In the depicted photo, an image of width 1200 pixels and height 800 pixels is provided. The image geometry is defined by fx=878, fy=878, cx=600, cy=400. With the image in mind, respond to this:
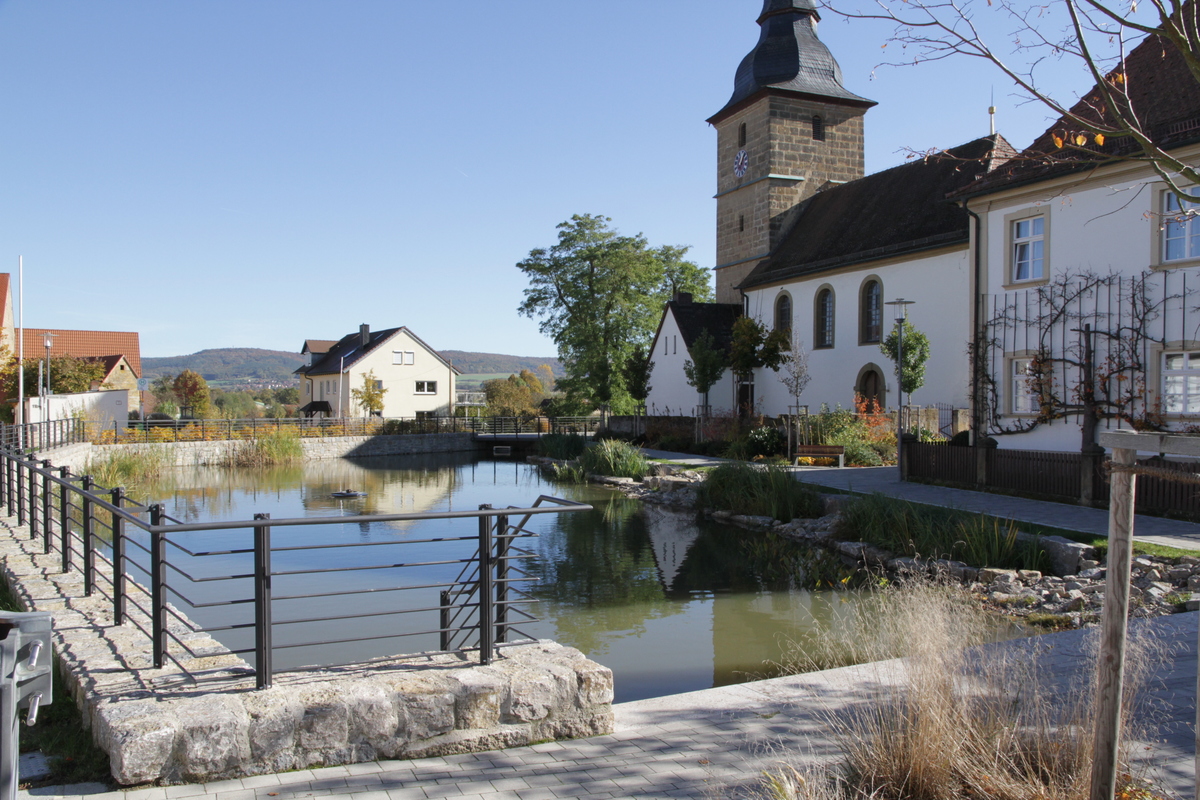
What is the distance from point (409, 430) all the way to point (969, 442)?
1072 inches

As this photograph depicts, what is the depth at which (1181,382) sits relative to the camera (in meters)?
14.9

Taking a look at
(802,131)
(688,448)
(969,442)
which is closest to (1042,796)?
(969,442)

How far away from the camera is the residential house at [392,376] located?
5538 cm

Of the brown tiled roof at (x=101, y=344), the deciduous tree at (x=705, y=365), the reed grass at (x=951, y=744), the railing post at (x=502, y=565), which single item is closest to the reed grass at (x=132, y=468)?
the railing post at (x=502, y=565)

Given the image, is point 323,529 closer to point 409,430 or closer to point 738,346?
point 738,346

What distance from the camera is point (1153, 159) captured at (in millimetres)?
4223

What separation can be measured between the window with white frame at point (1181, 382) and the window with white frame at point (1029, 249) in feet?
9.82

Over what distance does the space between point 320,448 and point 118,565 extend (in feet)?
103

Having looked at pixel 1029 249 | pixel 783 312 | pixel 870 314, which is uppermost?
pixel 783 312

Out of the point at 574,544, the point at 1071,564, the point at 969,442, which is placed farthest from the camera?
the point at 969,442

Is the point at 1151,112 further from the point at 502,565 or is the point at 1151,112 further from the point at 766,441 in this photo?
the point at 502,565

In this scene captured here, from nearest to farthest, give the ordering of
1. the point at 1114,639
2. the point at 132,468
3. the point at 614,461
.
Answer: the point at 1114,639 → the point at 132,468 → the point at 614,461

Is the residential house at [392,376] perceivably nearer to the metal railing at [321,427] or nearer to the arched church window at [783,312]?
the metal railing at [321,427]

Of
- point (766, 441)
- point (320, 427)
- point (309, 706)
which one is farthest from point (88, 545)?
point (320, 427)
